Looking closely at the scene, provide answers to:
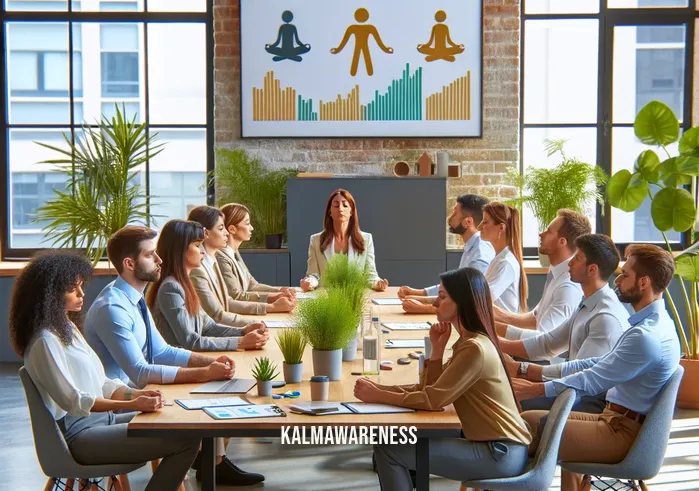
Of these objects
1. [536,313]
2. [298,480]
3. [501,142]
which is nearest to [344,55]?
[501,142]

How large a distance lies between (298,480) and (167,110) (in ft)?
16.1

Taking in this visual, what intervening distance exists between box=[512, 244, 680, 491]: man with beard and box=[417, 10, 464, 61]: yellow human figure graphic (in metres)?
4.94

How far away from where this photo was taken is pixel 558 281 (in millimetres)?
4879

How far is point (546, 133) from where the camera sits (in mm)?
8781

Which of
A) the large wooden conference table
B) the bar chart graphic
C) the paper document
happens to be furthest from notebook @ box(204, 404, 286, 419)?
the bar chart graphic

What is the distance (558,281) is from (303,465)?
174 cm

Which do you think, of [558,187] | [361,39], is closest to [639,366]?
[558,187]

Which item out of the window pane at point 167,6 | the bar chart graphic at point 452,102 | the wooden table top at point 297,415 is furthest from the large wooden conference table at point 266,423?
the window pane at point 167,6

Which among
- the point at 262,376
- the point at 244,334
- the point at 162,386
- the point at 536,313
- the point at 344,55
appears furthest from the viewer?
the point at 344,55

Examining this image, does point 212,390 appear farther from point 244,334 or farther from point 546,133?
point 546,133

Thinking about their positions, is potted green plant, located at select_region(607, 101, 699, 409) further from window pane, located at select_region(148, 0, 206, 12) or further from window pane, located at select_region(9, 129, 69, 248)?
window pane, located at select_region(9, 129, 69, 248)

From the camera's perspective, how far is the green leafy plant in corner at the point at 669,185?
655cm

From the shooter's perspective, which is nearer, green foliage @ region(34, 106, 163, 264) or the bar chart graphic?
green foliage @ region(34, 106, 163, 264)

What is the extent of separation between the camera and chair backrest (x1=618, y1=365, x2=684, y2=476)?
3498mm
